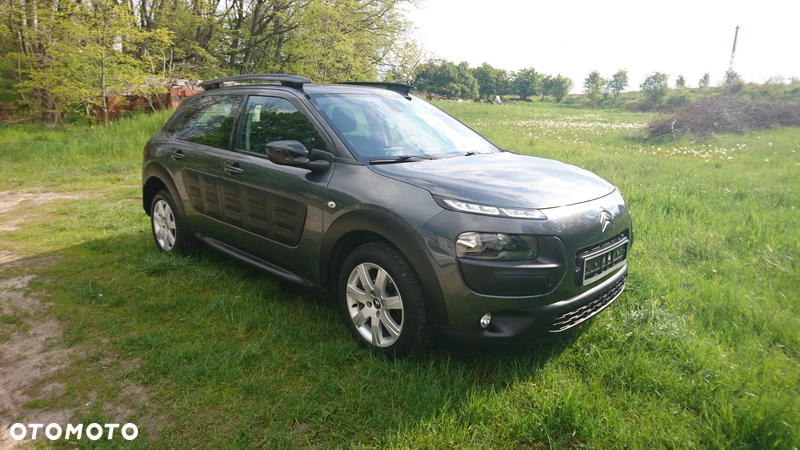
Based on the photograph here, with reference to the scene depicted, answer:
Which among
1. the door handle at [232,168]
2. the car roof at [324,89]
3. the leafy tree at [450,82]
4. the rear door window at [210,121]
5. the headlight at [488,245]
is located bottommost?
the headlight at [488,245]

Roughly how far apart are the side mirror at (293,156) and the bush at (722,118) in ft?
41.9

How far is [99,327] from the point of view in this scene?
340cm

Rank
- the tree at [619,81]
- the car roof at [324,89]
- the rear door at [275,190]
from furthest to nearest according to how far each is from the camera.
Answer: the tree at [619,81], the car roof at [324,89], the rear door at [275,190]

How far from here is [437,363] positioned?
2.86 metres

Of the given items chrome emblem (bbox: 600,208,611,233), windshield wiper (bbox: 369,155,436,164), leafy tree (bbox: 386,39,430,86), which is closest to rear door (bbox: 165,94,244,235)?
windshield wiper (bbox: 369,155,436,164)

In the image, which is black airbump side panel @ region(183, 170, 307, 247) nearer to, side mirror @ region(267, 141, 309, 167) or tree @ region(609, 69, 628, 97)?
side mirror @ region(267, 141, 309, 167)

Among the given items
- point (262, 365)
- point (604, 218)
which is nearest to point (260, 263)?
point (262, 365)

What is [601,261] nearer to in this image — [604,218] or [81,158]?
[604,218]

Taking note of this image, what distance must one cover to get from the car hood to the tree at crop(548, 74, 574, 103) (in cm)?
12483

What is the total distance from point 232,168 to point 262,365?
1.60 metres

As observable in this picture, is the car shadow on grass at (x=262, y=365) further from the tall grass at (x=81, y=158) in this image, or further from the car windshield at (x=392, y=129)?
the tall grass at (x=81, y=158)

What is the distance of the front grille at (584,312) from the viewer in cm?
262

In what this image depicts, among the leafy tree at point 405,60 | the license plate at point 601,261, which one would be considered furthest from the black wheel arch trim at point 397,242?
the leafy tree at point 405,60

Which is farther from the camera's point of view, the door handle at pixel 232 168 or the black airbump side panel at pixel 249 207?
the door handle at pixel 232 168
